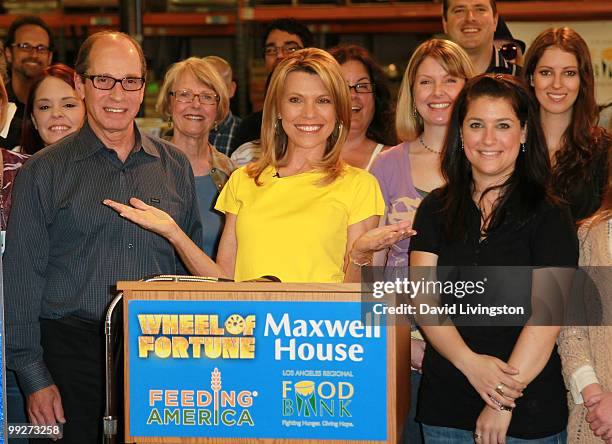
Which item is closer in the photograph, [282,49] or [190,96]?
[190,96]

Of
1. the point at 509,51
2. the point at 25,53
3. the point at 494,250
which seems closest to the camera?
the point at 494,250

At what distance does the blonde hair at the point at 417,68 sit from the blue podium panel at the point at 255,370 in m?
1.27

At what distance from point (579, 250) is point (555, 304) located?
0.84 ft

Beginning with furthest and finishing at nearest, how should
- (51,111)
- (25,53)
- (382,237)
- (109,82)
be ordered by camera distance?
(25,53)
(51,111)
(109,82)
(382,237)

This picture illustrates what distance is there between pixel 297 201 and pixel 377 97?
1.28m

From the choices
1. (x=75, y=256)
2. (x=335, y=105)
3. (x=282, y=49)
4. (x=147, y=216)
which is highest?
(x=282, y=49)

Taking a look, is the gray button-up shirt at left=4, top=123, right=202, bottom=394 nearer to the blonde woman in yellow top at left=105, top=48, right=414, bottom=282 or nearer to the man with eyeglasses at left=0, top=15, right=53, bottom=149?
the blonde woman in yellow top at left=105, top=48, right=414, bottom=282

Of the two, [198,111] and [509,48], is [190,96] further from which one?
[509,48]

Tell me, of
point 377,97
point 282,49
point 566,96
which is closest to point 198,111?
point 377,97

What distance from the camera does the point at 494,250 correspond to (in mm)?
2680

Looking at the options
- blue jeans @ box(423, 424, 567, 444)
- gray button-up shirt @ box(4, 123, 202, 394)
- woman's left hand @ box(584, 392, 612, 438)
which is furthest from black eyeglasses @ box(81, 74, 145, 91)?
woman's left hand @ box(584, 392, 612, 438)

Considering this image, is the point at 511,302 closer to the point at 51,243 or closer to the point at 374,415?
the point at 374,415

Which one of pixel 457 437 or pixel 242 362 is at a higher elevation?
pixel 242 362

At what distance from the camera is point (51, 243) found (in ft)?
9.79
